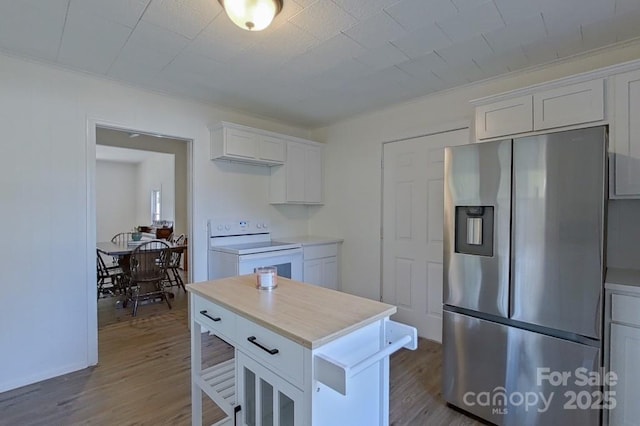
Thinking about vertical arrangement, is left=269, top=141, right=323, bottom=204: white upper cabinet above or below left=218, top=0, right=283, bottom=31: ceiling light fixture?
below

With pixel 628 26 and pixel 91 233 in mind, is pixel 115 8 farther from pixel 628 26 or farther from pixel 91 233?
pixel 628 26

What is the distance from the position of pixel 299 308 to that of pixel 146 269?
139 inches

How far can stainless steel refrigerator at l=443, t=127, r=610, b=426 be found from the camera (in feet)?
5.30

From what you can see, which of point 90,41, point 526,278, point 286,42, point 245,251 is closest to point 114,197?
point 245,251

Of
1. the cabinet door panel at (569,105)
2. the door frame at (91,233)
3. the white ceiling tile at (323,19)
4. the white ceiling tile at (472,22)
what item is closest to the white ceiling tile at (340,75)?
the white ceiling tile at (323,19)

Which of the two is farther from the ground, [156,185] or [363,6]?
[363,6]

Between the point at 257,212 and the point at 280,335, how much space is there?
289 cm

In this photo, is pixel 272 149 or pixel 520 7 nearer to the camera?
pixel 520 7

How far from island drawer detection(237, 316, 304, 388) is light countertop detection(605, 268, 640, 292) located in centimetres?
164

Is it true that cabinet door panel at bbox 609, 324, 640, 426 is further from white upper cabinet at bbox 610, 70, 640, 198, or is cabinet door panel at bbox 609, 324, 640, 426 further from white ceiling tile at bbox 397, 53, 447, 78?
white ceiling tile at bbox 397, 53, 447, 78

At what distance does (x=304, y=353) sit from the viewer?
3.53 feet

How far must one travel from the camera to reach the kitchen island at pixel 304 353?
3.51 feet

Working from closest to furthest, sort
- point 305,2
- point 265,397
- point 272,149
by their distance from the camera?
1. point 265,397
2. point 305,2
3. point 272,149

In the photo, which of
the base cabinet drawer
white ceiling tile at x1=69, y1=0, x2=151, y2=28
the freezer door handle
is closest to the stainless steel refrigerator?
the freezer door handle
